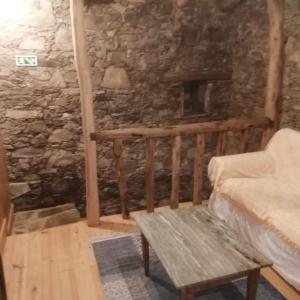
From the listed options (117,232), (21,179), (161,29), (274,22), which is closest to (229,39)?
(161,29)

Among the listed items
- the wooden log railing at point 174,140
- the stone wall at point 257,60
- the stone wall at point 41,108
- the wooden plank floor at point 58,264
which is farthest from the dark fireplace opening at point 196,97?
the wooden plank floor at point 58,264

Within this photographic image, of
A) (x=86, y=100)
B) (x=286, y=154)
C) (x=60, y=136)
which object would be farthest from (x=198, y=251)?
(x=60, y=136)

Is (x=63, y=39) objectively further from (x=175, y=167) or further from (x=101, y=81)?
(x=175, y=167)

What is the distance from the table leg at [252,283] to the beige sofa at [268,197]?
0.99 feet

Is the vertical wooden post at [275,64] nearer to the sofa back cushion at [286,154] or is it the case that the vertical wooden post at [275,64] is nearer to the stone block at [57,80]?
the sofa back cushion at [286,154]

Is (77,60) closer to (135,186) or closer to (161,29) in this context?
(161,29)

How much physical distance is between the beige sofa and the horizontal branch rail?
0.98 ft

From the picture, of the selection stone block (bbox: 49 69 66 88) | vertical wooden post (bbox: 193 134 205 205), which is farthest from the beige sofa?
stone block (bbox: 49 69 66 88)

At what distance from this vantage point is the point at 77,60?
2553 mm

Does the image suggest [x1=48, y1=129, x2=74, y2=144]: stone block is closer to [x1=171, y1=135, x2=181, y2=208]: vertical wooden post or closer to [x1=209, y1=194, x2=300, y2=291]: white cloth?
[x1=171, y1=135, x2=181, y2=208]: vertical wooden post

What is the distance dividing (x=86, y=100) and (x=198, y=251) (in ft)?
4.87

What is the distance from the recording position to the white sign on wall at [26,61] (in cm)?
343

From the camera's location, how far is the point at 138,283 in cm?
211

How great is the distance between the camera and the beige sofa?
1946mm
